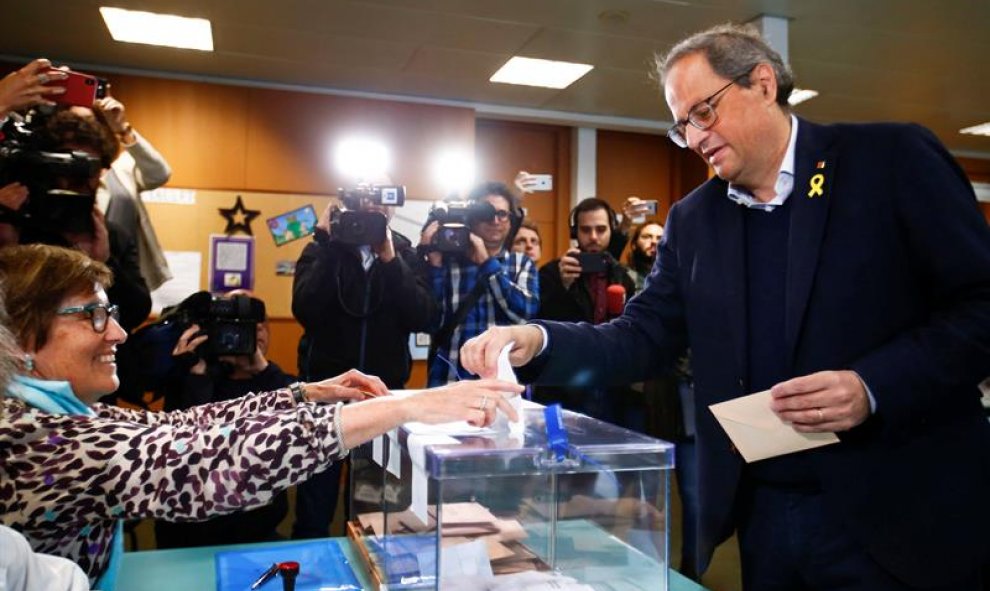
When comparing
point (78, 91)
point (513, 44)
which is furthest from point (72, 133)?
point (513, 44)

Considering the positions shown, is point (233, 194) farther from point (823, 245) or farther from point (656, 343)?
point (823, 245)

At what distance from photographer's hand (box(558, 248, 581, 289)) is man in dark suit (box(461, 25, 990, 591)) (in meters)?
1.69

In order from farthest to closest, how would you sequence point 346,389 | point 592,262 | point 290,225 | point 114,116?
point 290,225 < point 592,262 < point 114,116 < point 346,389

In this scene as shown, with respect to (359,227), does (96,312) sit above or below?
below

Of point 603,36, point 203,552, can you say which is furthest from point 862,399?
point 603,36

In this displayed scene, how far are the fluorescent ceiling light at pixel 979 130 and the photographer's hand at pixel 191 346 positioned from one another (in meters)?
6.71

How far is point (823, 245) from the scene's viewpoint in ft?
4.01

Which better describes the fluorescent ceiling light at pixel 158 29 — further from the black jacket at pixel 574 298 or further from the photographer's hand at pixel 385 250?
the black jacket at pixel 574 298

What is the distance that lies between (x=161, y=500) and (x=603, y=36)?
13.0 ft

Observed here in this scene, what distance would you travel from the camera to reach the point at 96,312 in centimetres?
142

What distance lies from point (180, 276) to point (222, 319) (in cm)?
280

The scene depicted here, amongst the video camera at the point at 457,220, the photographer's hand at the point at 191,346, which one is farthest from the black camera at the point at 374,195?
the photographer's hand at the point at 191,346

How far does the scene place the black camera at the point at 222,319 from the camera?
2551mm

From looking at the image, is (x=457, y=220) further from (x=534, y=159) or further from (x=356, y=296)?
(x=534, y=159)
